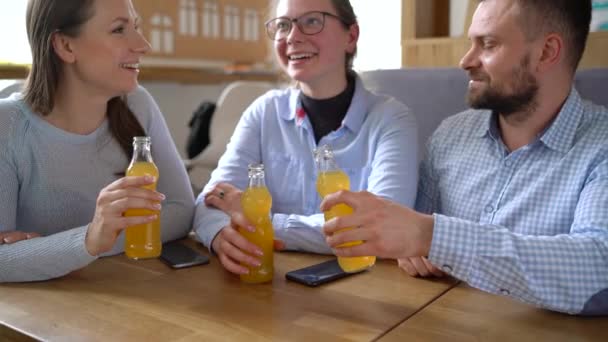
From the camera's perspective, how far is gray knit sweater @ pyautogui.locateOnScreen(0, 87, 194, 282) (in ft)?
4.78

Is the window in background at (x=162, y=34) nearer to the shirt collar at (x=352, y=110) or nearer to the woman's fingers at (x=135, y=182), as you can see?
the shirt collar at (x=352, y=110)

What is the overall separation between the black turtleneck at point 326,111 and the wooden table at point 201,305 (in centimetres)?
59

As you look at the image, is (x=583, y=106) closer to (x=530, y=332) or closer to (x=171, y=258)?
(x=530, y=332)

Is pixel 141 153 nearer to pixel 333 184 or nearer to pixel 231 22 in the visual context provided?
pixel 333 184

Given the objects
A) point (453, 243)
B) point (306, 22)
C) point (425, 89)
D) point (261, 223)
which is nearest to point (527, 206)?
point (453, 243)

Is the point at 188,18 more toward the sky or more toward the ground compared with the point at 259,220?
more toward the sky

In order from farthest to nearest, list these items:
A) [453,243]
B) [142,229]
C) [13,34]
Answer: [13,34]
[142,229]
[453,243]

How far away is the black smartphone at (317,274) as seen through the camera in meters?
1.19

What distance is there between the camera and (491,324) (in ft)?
3.21

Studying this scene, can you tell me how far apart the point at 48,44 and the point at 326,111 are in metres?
0.81

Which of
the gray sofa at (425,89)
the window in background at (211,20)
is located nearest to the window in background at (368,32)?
the gray sofa at (425,89)

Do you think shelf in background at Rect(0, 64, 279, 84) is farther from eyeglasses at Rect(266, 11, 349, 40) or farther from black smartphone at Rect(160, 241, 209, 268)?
black smartphone at Rect(160, 241, 209, 268)

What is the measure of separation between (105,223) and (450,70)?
127 centimetres

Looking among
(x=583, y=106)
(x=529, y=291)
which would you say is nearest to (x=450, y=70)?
(x=583, y=106)
